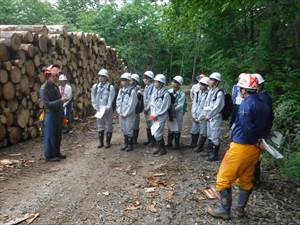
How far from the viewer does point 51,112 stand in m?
8.11

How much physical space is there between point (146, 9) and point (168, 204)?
62.5 feet

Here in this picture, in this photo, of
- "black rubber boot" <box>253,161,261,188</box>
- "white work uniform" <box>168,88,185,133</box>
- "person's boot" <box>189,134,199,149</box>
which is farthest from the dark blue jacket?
"person's boot" <box>189,134,199,149</box>

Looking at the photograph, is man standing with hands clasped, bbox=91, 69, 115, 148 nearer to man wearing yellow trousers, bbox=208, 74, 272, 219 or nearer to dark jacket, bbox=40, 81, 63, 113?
dark jacket, bbox=40, 81, 63, 113

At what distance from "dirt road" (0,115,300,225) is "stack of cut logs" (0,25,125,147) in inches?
33.7

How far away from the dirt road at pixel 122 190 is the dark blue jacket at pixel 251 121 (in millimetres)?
1168

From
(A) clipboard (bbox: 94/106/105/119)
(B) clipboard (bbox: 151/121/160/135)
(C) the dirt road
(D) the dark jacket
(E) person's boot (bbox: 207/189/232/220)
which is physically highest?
(D) the dark jacket

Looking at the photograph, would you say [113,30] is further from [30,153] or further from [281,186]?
[281,186]

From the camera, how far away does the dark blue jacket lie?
5359 mm

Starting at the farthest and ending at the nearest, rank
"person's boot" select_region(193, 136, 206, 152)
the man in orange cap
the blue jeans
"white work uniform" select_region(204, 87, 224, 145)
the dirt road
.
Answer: "person's boot" select_region(193, 136, 206, 152) < "white work uniform" select_region(204, 87, 224, 145) < the blue jeans < the man in orange cap < the dirt road

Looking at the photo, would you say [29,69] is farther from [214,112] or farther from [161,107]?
[214,112]

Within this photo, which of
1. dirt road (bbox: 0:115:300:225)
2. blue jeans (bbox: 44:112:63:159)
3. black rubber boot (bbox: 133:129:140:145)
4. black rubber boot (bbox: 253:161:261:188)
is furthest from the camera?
black rubber boot (bbox: 133:129:140:145)

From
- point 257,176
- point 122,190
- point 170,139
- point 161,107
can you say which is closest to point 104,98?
point 161,107

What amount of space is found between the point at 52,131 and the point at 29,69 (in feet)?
8.39

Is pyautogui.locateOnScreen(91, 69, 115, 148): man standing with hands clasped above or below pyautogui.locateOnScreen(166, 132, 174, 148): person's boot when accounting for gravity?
above
